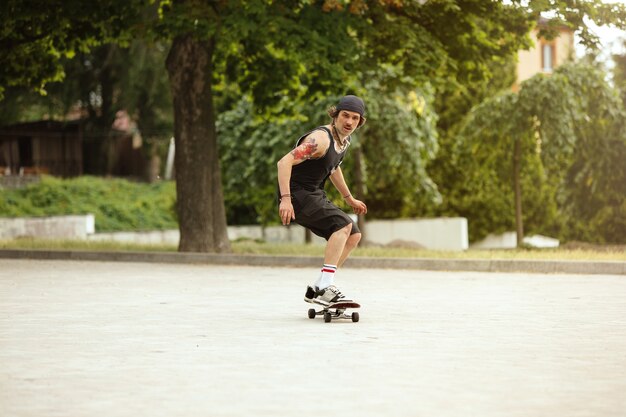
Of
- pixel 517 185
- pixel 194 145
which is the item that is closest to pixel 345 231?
pixel 194 145

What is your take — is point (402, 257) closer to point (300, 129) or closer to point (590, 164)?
point (590, 164)

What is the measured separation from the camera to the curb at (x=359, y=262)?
1784 centimetres

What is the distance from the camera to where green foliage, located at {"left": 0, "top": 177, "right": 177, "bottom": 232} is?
142ft

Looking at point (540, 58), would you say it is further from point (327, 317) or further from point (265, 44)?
point (327, 317)

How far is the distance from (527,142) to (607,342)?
80.3 feet

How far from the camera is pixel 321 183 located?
1081 cm

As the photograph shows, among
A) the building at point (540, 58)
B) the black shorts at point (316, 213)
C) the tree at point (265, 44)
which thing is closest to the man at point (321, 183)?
the black shorts at point (316, 213)

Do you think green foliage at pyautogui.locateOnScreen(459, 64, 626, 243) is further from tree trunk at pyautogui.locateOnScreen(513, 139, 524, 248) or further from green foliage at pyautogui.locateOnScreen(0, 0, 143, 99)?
green foliage at pyautogui.locateOnScreen(0, 0, 143, 99)

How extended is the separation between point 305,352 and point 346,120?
104 inches

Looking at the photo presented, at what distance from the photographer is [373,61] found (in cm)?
2247

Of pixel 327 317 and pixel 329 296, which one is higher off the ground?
pixel 329 296

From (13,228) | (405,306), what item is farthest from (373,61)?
(13,228)

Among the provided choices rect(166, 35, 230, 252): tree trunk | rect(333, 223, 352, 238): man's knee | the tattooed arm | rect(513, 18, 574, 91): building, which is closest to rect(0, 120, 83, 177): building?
rect(513, 18, 574, 91): building

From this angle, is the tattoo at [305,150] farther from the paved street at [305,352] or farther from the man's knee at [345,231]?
the paved street at [305,352]
